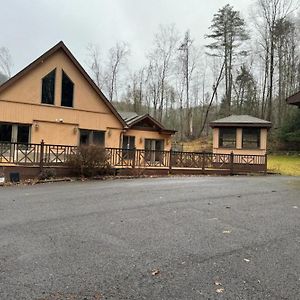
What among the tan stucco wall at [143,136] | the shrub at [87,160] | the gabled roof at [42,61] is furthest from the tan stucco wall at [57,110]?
the shrub at [87,160]

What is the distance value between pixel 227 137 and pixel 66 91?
42.4 ft

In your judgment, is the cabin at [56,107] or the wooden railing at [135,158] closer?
the wooden railing at [135,158]

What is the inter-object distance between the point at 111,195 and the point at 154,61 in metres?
42.1

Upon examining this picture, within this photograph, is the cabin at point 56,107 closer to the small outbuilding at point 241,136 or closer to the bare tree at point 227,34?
the small outbuilding at point 241,136

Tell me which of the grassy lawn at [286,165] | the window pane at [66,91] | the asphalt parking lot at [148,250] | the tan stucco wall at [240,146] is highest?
the window pane at [66,91]

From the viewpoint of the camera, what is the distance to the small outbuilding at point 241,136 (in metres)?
26.2

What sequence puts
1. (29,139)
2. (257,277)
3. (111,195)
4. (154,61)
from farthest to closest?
(154,61)
(29,139)
(111,195)
(257,277)

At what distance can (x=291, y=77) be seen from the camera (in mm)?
41844

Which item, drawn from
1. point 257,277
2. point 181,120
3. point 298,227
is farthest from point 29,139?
point 181,120

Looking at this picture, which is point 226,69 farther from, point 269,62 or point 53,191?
point 53,191

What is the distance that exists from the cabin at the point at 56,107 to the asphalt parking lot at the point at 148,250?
11321 millimetres

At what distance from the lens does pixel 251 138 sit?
26.7 metres

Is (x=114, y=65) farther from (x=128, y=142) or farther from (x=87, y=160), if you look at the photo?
(x=87, y=160)

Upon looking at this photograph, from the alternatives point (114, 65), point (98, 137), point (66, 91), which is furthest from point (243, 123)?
point (114, 65)
